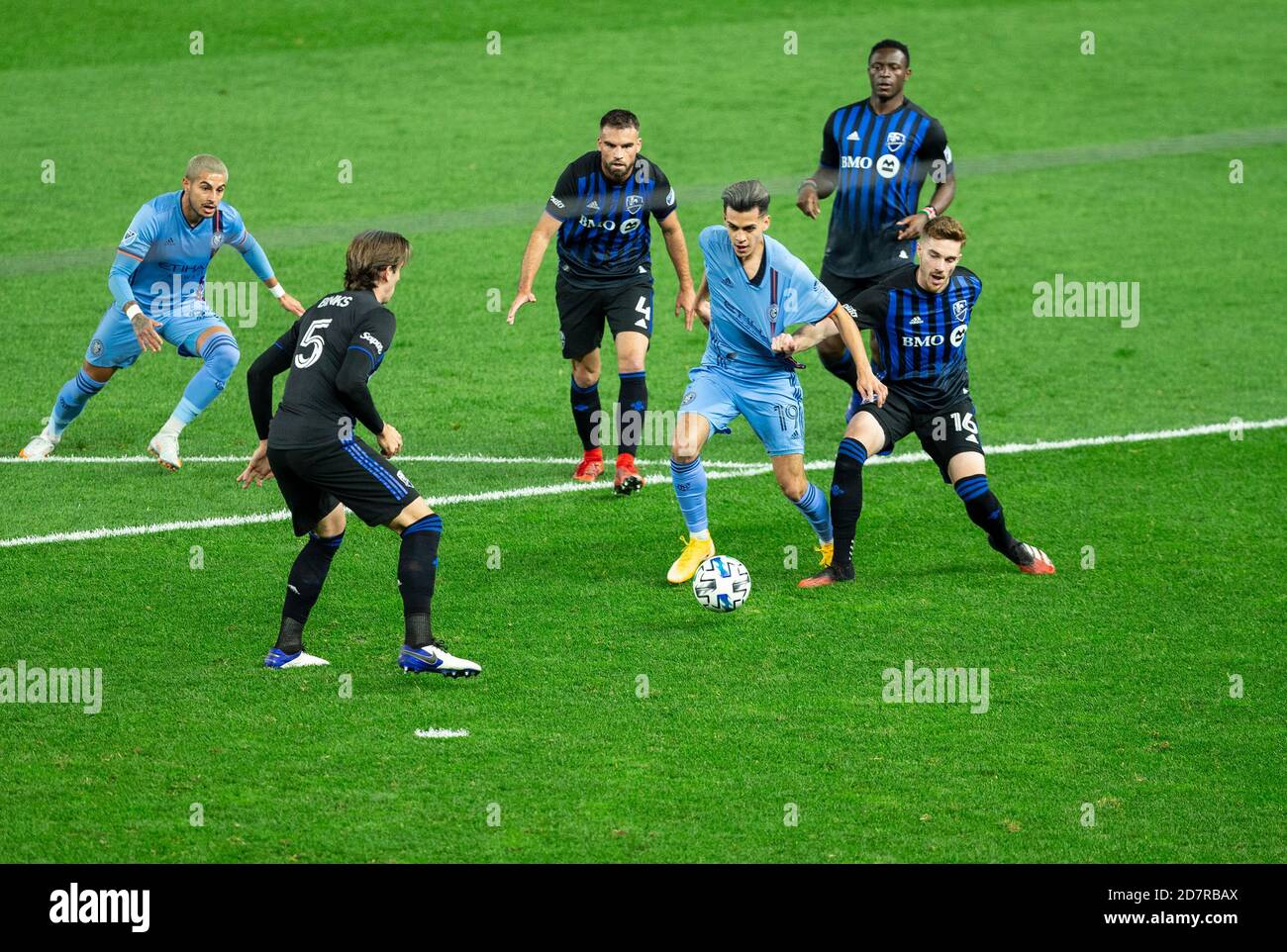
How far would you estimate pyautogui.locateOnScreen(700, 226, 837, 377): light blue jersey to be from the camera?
32.3ft

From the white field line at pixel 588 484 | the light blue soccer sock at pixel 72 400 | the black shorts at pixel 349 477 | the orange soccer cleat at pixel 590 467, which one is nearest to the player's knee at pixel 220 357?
the light blue soccer sock at pixel 72 400

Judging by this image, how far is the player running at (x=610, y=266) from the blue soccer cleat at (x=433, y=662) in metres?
3.47

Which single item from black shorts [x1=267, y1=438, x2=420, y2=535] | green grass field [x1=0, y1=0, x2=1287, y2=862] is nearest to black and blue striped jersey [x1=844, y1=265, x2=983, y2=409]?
green grass field [x1=0, y1=0, x2=1287, y2=862]

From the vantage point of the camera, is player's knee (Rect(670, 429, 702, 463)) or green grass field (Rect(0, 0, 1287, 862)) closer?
green grass field (Rect(0, 0, 1287, 862))

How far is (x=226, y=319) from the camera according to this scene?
1609 centimetres

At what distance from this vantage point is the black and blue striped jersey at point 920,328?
1012 centimetres

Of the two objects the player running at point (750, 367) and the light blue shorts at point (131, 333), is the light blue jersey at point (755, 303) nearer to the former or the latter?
the player running at point (750, 367)

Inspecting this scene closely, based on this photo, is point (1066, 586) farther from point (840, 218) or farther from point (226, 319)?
point (226, 319)

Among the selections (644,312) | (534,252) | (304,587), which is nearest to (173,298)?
(534,252)

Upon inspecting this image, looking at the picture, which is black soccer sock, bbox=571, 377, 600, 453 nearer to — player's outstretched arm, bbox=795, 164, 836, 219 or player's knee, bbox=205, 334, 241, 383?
player's outstretched arm, bbox=795, 164, 836, 219

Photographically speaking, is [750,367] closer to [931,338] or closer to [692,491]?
[692,491]

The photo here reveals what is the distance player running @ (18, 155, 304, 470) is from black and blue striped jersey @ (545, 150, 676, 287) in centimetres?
187

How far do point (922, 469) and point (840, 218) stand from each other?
6.02 feet

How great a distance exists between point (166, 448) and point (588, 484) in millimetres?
2812
